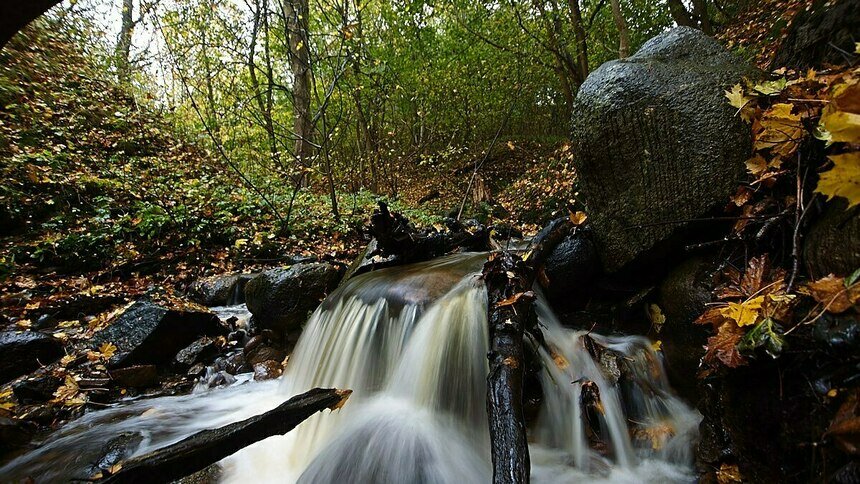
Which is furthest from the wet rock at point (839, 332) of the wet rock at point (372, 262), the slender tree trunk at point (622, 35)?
the slender tree trunk at point (622, 35)

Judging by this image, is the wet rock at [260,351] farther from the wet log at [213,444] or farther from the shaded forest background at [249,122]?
the wet log at [213,444]

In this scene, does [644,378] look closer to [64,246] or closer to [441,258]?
[441,258]

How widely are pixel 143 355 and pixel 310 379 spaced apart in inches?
81.4

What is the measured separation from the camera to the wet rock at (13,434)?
3016mm

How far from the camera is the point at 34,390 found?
3633 mm

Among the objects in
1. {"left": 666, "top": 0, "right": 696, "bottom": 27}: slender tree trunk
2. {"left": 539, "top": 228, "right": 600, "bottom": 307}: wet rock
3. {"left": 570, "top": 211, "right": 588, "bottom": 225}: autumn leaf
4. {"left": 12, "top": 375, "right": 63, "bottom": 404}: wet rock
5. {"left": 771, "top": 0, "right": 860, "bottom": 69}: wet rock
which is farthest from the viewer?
{"left": 666, "top": 0, "right": 696, "bottom": 27}: slender tree trunk

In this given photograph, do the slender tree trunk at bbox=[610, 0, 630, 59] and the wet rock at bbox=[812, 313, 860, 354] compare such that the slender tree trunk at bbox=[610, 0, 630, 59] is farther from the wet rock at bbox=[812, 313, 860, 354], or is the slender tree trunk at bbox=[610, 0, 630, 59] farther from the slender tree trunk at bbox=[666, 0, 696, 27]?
the wet rock at bbox=[812, 313, 860, 354]

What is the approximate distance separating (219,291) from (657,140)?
6.60m

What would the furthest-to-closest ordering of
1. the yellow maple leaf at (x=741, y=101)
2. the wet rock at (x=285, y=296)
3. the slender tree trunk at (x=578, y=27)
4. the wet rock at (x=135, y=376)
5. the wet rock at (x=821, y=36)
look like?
the slender tree trunk at (x=578, y=27), the wet rock at (x=285, y=296), the wet rock at (x=135, y=376), the yellow maple leaf at (x=741, y=101), the wet rock at (x=821, y=36)

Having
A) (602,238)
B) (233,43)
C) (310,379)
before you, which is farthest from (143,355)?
(233,43)

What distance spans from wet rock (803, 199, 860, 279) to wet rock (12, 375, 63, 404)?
5.93 meters

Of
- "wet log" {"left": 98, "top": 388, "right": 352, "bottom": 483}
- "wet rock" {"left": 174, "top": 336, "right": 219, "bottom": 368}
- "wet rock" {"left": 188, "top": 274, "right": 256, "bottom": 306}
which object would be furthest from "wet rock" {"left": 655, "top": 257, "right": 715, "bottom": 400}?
"wet rock" {"left": 188, "top": 274, "right": 256, "bottom": 306}

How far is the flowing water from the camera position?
263cm

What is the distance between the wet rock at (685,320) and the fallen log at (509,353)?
1053 millimetres
